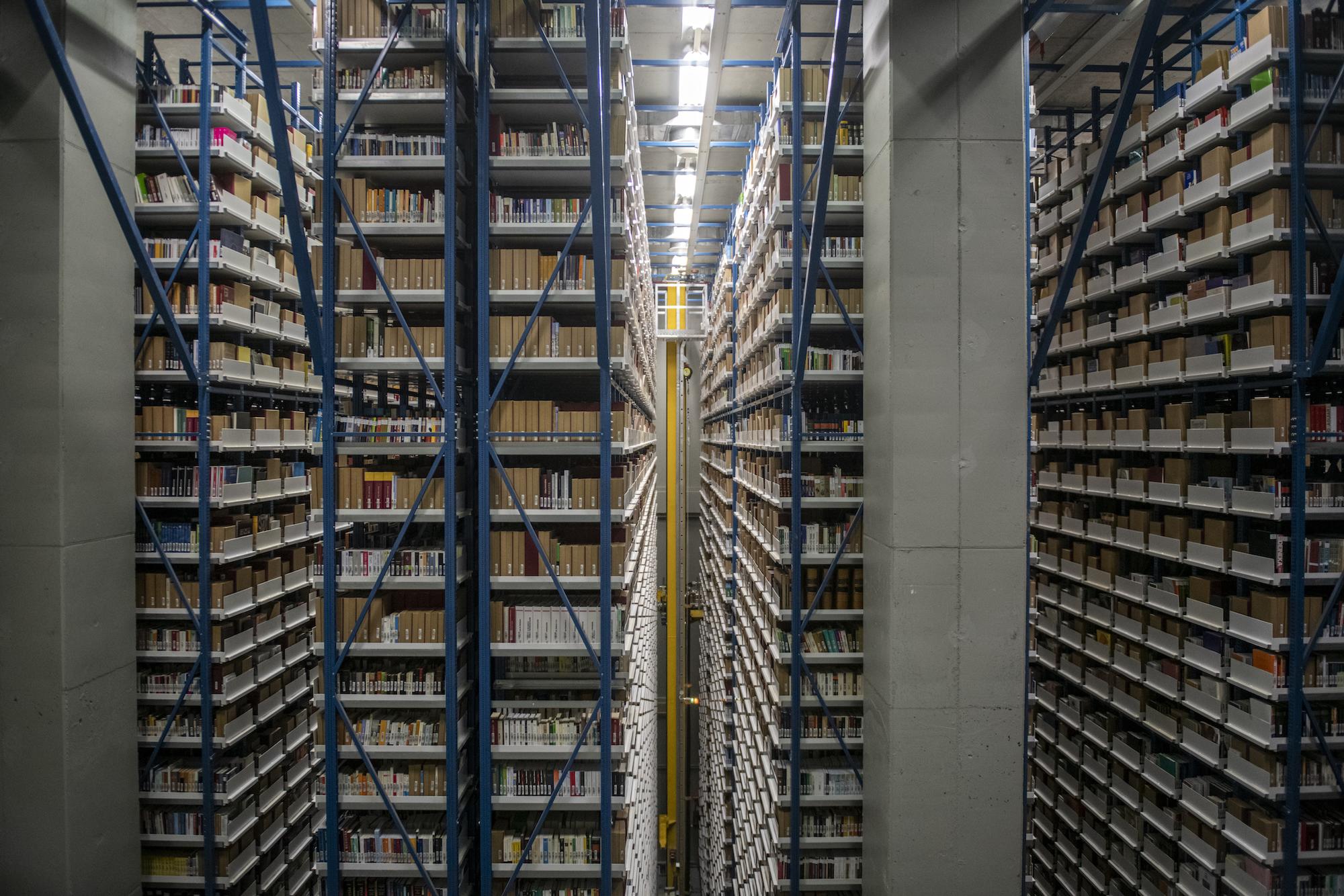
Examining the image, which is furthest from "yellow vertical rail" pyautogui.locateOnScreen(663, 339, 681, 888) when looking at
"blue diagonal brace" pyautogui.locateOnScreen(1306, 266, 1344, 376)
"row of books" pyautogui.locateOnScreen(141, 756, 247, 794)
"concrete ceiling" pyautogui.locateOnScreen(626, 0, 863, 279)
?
"blue diagonal brace" pyautogui.locateOnScreen(1306, 266, 1344, 376)

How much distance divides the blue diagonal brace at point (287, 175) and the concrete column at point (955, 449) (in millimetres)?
3398

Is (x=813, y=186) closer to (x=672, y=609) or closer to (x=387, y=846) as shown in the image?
(x=387, y=846)

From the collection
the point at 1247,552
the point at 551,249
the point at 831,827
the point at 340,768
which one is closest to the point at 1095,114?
the point at 1247,552

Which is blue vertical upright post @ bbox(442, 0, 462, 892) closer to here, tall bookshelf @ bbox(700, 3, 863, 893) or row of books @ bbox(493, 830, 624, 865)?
row of books @ bbox(493, 830, 624, 865)

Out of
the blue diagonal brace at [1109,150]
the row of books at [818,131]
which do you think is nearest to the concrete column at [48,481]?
the row of books at [818,131]

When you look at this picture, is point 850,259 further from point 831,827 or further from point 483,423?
point 831,827

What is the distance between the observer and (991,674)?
4.35m

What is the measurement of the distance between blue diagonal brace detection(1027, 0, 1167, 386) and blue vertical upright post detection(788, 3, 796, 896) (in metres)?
1.58

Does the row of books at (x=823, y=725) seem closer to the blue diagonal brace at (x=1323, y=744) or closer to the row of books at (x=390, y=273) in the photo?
the blue diagonal brace at (x=1323, y=744)

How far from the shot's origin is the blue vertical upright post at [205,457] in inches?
219

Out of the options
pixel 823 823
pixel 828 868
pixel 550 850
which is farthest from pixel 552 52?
pixel 828 868

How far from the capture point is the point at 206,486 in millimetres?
5613

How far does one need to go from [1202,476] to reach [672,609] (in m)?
10.4

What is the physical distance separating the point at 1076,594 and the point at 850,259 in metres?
4.01
